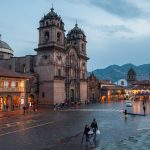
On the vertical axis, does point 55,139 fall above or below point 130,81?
below

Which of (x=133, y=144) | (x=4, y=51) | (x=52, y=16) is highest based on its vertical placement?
(x=52, y=16)

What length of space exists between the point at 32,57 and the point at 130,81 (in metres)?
110

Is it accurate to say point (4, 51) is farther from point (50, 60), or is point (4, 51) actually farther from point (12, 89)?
point (12, 89)

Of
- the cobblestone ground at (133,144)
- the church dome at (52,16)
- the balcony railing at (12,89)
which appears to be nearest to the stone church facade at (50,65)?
the church dome at (52,16)

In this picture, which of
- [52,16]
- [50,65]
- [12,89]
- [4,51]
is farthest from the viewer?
[4,51]

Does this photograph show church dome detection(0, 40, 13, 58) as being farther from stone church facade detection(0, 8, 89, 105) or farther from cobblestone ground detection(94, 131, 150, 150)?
cobblestone ground detection(94, 131, 150, 150)

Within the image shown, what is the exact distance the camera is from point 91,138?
2112 centimetres

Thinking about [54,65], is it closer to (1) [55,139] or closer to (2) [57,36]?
(2) [57,36]

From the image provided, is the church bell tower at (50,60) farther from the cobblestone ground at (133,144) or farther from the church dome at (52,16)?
the cobblestone ground at (133,144)

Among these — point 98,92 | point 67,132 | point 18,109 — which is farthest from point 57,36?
point 67,132

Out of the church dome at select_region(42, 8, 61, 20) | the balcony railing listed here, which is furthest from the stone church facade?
the balcony railing

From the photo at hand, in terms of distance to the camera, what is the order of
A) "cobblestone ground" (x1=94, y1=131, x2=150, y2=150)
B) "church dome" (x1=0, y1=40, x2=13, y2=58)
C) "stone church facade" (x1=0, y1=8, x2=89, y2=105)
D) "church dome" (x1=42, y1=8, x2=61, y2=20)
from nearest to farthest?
"cobblestone ground" (x1=94, y1=131, x2=150, y2=150)
"stone church facade" (x1=0, y1=8, x2=89, y2=105)
"church dome" (x1=42, y1=8, x2=61, y2=20)
"church dome" (x1=0, y1=40, x2=13, y2=58)

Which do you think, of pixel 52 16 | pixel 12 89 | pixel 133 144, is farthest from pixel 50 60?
pixel 133 144

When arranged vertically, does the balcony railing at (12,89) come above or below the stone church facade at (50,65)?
below
